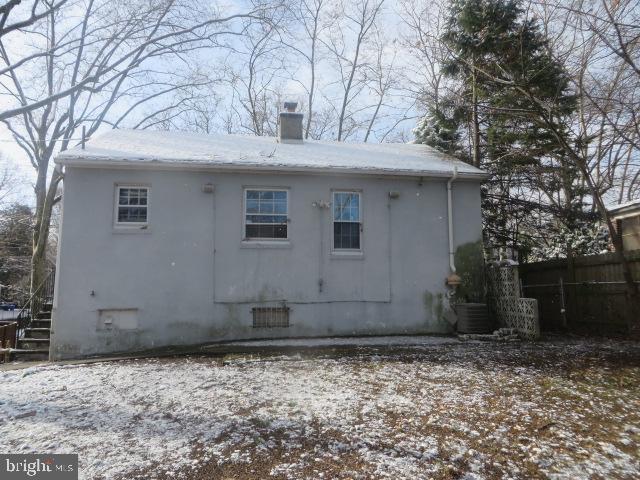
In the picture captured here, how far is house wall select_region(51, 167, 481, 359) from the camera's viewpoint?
26.8 ft

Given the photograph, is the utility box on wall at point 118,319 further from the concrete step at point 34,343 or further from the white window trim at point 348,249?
the white window trim at point 348,249

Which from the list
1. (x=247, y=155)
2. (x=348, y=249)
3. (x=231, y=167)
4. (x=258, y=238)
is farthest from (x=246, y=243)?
(x=348, y=249)

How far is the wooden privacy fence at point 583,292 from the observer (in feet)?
29.1

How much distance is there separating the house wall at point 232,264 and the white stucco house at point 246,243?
24 mm

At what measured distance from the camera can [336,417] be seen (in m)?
4.16

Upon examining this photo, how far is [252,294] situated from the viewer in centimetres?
873

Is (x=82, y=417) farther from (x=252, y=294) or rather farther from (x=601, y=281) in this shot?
(x=601, y=281)

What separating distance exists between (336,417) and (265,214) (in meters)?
5.59

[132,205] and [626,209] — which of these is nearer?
[132,205]

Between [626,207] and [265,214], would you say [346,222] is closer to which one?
[265,214]

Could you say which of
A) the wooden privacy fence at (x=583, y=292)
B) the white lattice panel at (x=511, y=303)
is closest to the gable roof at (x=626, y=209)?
the wooden privacy fence at (x=583, y=292)

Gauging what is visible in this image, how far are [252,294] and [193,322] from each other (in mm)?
1360

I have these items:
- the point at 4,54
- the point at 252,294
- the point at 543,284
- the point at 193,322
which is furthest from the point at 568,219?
the point at 4,54

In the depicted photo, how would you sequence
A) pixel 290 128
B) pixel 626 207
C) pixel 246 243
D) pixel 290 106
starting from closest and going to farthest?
pixel 246 243, pixel 626 207, pixel 290 128, pixel 290 106
